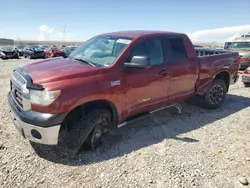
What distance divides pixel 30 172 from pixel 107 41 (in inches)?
100

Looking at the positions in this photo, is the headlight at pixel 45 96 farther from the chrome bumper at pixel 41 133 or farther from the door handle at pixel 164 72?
the door handle at pixel 164 72

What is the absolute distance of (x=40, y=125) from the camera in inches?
115

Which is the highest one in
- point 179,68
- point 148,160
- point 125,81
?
point 179,68

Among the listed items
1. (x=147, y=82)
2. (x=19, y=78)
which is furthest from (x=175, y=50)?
(x=19, y=78)

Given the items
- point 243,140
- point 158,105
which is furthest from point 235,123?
point 158,105

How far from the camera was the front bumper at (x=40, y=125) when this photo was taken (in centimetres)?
293

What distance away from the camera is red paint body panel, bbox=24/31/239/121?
304 centimetres

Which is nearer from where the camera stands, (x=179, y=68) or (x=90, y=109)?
(x=90, y=109)

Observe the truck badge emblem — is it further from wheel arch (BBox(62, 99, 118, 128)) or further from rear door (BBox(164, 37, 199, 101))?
rear door (BBox(164, 37, 199, 101))

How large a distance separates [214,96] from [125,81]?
3145 millimetres

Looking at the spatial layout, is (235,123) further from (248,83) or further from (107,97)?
(248,83)

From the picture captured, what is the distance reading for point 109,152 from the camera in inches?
141

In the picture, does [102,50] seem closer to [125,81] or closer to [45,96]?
[125,81]

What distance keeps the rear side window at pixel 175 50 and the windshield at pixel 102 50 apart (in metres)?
0.92
